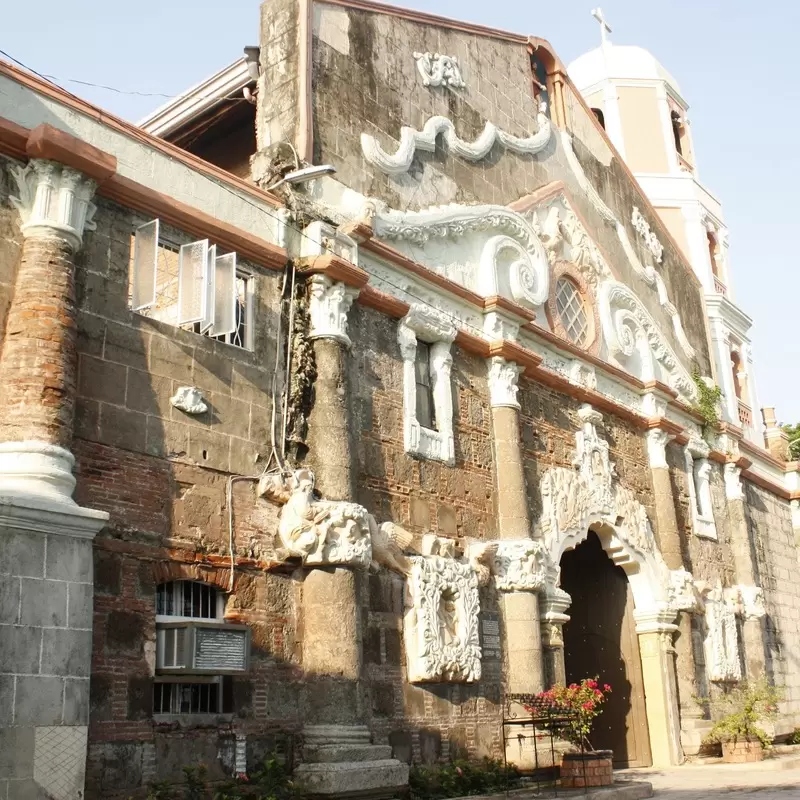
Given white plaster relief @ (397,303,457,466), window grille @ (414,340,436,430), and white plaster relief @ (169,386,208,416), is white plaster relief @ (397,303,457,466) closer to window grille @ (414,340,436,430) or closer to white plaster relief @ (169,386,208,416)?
window grille @ (414,340,436,430)

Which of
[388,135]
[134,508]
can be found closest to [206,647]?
[134,508]

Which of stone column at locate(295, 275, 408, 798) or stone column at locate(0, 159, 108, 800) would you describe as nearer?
stone column at locate(0, 159, 108, 800)

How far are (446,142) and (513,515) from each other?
198 inches

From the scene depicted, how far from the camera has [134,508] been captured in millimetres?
8359

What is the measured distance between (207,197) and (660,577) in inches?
360

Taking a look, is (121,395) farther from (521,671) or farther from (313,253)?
(521,671)

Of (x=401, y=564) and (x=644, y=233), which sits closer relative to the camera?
→ (x=401, y=564)

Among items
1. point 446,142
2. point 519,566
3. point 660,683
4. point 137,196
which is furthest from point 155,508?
point 660,683

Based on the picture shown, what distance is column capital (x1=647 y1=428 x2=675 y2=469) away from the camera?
53.4ft

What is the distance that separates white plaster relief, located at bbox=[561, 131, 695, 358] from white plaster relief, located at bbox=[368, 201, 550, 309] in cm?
288

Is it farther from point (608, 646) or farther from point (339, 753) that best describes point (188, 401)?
point (608, 646)

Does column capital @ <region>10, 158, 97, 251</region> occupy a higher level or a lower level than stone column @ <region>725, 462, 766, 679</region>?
higher

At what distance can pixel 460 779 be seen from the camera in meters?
10.2

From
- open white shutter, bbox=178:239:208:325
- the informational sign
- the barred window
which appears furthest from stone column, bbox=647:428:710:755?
open white shutter, bbox=178:239:208:325
